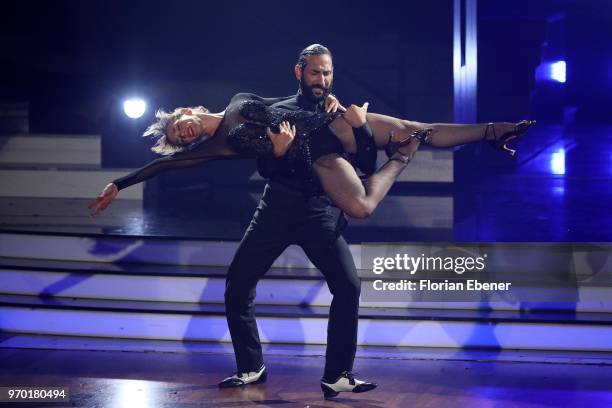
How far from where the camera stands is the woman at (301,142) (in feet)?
12.9

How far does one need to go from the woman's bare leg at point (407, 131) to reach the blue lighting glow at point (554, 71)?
1096 centimetres

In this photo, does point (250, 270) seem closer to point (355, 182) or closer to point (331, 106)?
point (355, 182)

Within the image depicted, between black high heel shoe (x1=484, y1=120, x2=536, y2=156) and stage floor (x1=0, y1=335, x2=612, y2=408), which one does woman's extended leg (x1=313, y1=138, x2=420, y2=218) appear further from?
stage floor (x1=0, y1=335, x2=612, y2=408)

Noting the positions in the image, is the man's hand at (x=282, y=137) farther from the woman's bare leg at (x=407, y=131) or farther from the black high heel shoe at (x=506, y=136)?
the black high heel shoe at (x=506, y=136)

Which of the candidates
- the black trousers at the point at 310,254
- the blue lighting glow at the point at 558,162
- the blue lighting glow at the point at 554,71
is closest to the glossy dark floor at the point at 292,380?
the black trousers at the point at 310,254

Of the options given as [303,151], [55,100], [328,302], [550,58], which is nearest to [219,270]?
[328,302]

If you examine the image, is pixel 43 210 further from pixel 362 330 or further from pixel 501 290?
pixel 501 290

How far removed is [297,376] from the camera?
450 centimetres

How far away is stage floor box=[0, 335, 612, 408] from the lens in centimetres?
412

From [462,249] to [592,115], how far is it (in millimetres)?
A: 10708

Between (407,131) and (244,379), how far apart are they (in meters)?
1.40

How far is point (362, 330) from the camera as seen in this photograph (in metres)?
4.94

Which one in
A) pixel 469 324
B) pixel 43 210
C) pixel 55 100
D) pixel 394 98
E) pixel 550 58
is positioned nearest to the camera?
pixel 469 324

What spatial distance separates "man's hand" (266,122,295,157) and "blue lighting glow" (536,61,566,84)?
1111 cm
